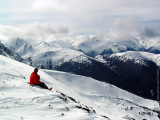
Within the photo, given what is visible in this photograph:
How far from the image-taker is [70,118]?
13695mm

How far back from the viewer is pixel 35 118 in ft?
42.4

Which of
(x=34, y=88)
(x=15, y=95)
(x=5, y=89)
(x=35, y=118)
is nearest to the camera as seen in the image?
(x=35, y=118)

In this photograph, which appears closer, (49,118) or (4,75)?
(49,118)

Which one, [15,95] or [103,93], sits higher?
[15,95]

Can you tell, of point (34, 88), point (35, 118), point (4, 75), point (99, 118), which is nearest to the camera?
point (35, 118)

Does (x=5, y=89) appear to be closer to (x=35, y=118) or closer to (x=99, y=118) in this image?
(x=35, y=118)

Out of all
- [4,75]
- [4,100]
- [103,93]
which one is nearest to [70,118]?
[4,100]

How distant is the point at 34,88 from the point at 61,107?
5.23 m

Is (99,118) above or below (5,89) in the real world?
below

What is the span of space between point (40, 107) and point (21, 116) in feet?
8.32

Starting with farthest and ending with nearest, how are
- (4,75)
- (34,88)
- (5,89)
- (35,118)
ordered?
(4,75) < (34,88) < (5,89) < (35,118)

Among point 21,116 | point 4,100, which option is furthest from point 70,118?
point 4,100

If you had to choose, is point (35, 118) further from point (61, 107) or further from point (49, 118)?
point (61, 107)

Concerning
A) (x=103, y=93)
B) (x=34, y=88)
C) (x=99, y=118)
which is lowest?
(x=103, y=93)
